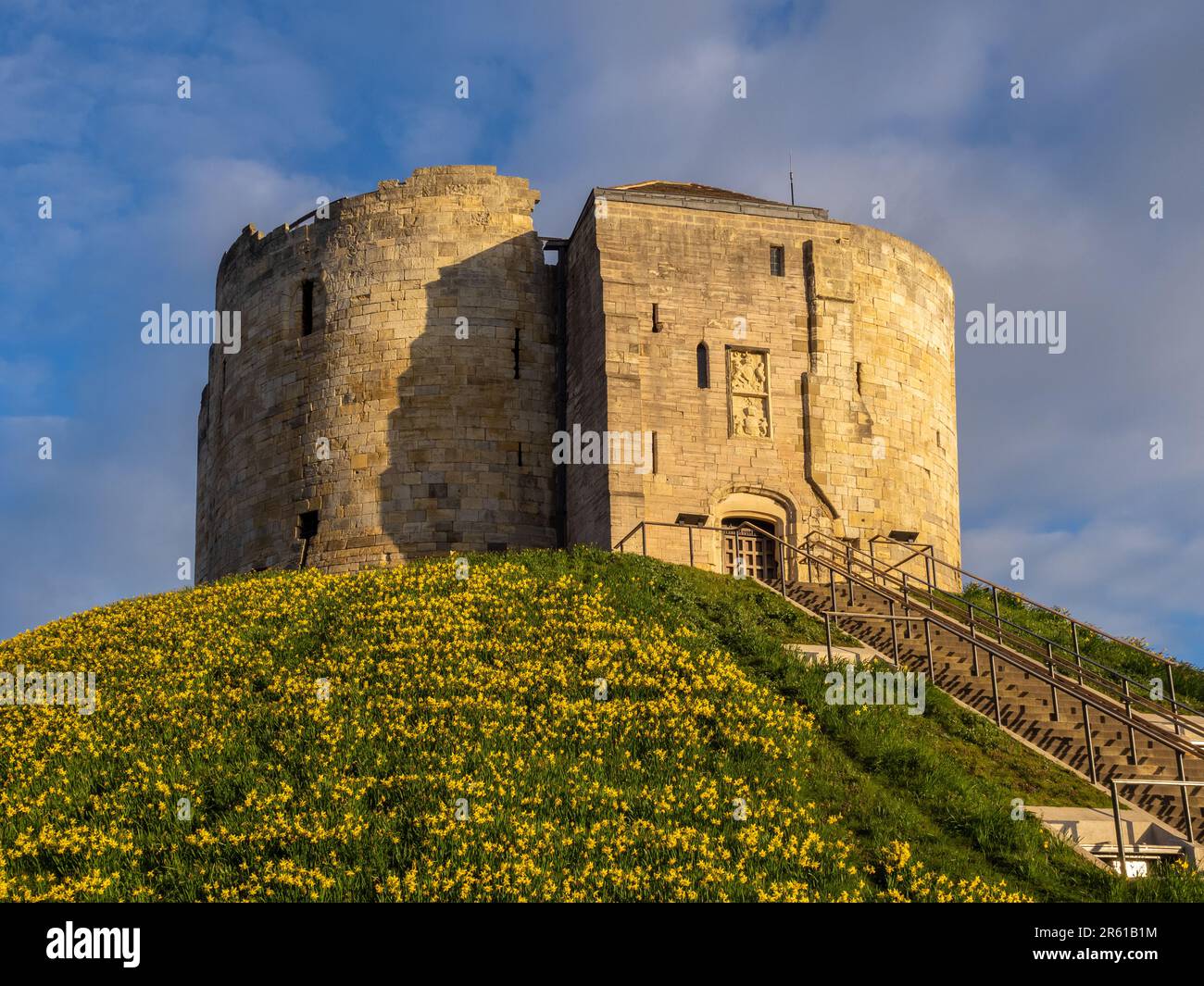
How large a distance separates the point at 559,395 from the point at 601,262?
143 inches

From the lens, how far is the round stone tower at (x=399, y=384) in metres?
30.2

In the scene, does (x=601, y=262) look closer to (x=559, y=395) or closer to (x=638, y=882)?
(x=559, y=395)

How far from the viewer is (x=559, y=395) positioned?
103 feet

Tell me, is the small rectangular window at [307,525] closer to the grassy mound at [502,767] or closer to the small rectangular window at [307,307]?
the small rectangular window at [307,307]

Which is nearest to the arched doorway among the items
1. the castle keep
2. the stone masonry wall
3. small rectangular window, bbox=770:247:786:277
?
the castle keep

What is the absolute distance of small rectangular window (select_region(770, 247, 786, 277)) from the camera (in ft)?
99.5

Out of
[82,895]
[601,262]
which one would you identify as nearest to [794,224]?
[601,262]

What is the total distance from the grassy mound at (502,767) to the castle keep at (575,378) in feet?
24.0

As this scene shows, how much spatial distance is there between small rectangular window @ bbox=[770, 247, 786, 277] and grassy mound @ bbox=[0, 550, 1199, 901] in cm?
1051

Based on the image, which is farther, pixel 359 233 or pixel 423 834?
pixel 359 233

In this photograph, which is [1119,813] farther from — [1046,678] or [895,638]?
[895,638]

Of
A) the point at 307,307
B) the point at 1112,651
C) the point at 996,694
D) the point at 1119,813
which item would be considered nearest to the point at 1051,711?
the point at 996,694

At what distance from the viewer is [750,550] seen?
28625 millimetres

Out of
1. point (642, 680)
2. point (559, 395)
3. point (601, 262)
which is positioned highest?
point (601, 262)
